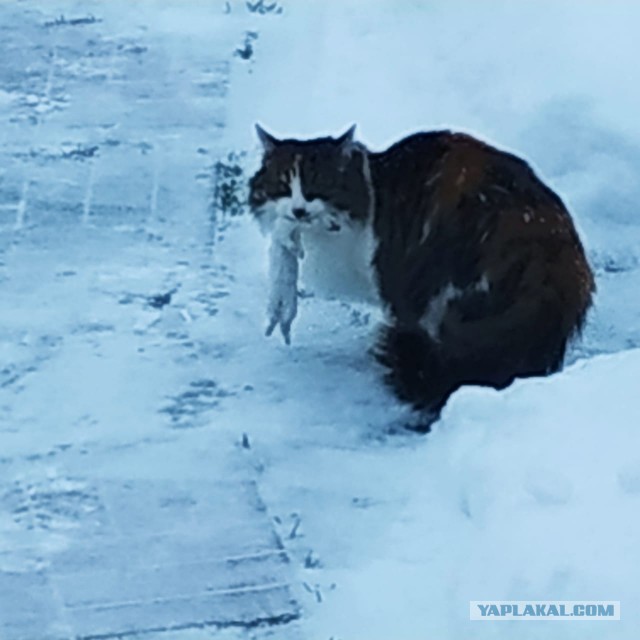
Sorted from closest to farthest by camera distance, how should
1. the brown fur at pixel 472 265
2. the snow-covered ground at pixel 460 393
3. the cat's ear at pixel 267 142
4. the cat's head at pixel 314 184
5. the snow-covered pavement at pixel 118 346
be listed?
the snow-covered ground at pixel 460 393 → the snow-covered pavement at pixel 118 346 → the brown fur at pixel 472 265 → the cat's head at pixel 314 184 → the cat's ear at pixel 267 142

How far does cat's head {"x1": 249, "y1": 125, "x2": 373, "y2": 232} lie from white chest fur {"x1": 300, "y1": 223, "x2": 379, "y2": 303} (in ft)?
0.11

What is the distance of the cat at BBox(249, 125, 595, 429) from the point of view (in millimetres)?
4605

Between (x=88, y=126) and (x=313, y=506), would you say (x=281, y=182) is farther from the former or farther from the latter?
(x=88, y=126)

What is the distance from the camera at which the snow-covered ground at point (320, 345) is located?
13.0 feet

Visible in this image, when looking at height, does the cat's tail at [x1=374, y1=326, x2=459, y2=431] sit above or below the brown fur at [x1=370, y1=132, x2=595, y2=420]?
below

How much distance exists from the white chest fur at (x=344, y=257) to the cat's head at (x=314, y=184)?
0.11 feet

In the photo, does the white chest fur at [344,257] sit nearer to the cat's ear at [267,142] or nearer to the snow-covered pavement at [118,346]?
the cat's ear at [267,142]

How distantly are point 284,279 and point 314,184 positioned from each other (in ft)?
1.04

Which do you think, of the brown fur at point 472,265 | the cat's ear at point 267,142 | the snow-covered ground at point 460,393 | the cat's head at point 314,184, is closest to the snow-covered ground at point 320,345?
the snow-covered ground at point 460,393

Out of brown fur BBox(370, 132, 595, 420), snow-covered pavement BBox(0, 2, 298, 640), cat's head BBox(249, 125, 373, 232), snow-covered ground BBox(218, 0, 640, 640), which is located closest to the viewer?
snow-covered ground BBox(218, 0, 640, 640)

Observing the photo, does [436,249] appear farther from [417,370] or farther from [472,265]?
[417,370]

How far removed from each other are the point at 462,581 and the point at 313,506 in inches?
22.8

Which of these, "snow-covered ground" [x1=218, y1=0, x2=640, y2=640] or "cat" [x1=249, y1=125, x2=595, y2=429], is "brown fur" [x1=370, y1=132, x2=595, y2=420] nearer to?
"cat" [x1=249, y1=125, x2=595, y2=429]

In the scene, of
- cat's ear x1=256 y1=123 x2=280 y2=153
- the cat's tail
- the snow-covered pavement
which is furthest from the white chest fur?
the snow-covered pavement
